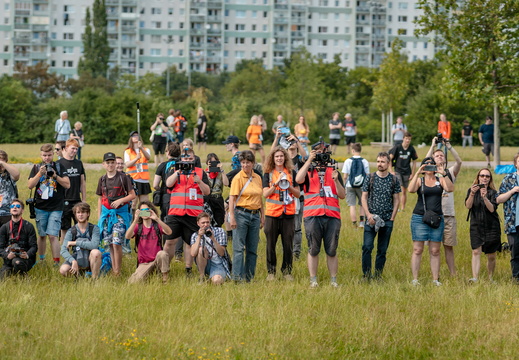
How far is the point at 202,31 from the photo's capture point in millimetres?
124562

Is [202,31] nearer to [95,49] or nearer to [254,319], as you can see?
[95,49]

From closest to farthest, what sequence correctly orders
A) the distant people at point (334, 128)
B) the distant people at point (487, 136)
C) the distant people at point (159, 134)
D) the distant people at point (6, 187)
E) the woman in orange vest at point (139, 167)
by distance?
the distant people at point (6, 187)
the woman in orange vest at point (139, 167)
the distant people at point (159, 134)
the distant people at point (487, 136)
the distant people at point (334, 128)

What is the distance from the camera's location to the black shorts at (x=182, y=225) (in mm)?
11516

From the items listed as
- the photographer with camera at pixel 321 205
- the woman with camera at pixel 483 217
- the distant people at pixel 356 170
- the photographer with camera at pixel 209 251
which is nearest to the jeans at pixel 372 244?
the photographer with camera at pixel 321 205

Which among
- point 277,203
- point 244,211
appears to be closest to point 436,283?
point 277,203

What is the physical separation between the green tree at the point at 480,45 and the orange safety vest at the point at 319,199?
50.2ft

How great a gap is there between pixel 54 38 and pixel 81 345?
11915 cm

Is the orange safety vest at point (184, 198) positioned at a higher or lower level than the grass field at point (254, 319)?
higher

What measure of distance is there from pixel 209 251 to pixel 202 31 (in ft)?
381

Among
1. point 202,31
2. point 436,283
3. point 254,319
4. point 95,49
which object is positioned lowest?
point 254,319

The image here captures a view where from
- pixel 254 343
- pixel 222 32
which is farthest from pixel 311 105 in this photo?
pixel 222 32

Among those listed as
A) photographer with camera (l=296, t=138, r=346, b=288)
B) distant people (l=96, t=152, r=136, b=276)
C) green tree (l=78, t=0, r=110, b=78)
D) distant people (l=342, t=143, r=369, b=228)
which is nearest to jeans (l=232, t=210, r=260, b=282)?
photographer with camera (l=296, t=138, r=346, b=288)

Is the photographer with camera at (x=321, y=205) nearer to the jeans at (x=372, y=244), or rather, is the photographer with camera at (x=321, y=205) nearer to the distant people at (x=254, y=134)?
the jeans at (x=372, y=244)

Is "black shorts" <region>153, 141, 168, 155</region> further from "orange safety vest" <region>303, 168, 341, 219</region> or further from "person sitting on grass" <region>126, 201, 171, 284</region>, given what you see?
"orange safety vest" <region>303, 168, 341, 219</region>
